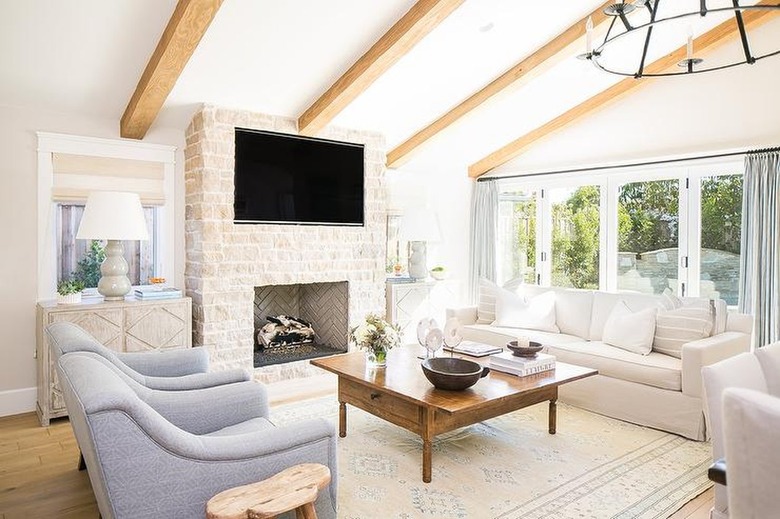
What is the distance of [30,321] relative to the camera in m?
3.94

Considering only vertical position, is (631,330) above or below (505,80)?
below

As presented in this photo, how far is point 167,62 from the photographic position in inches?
133

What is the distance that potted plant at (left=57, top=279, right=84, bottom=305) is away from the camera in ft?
12.3

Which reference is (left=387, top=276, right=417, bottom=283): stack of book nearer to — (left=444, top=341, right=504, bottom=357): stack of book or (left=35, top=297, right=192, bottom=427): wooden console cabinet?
(left=444, top=341, right=504, bottom=357): stack of book

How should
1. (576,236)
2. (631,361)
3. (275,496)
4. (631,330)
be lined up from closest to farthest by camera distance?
(275,496)
(631,361)
(631,330)
(576,236)

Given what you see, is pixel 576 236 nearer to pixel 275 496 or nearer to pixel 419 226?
pixel 419 226

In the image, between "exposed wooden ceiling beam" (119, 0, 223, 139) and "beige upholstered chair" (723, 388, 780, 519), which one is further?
"exposed wooden ceiling beam" (119, 0, 223, 139)

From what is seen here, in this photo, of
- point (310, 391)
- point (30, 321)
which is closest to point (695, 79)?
point (310, 391)

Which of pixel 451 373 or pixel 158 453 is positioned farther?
pixel 451 373

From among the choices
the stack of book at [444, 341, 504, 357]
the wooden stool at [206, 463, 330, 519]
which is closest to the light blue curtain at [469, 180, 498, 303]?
the stack of book at [444, 341, 504, 357]

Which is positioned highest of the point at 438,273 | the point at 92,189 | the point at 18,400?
the point at 92,189

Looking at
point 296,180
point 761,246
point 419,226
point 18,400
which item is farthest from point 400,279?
point 18,400

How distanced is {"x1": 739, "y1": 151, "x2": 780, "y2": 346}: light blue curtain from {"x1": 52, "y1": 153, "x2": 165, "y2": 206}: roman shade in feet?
16.4

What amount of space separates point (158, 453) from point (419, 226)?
4.00 metres
